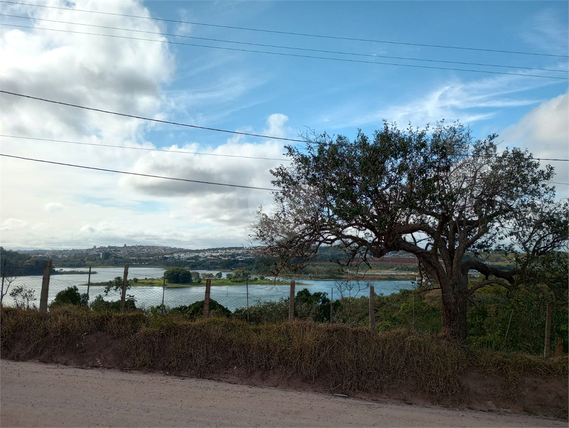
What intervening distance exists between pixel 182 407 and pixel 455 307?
6555 mm

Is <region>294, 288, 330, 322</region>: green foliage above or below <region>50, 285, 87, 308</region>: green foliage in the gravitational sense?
below

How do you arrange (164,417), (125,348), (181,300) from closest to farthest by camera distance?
(164,417) < (125,348) < (181,300)

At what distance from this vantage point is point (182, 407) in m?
6.19

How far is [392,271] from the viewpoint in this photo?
43.5 ft

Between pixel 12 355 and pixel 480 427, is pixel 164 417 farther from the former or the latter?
pixel 12 355

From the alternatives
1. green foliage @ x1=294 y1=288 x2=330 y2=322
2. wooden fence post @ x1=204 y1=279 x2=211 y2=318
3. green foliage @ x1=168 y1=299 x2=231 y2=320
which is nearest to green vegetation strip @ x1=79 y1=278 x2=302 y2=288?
green foliage @ x1=168 y1=299 x2=231 y2=320

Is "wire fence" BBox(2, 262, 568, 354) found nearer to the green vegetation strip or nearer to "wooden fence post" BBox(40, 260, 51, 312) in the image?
the green vegetation strip

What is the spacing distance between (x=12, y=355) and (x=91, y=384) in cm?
309

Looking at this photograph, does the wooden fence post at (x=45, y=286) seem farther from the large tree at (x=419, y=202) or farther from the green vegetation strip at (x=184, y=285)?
the large tree at (x=419, y=202)

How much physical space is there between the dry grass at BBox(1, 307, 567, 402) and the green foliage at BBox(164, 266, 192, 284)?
3300mm

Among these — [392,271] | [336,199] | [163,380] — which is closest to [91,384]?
[163,380]

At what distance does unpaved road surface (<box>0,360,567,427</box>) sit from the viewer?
5668 mm

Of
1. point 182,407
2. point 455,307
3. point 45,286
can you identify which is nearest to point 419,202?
point 455,307

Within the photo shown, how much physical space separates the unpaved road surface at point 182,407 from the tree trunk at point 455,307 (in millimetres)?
2725
